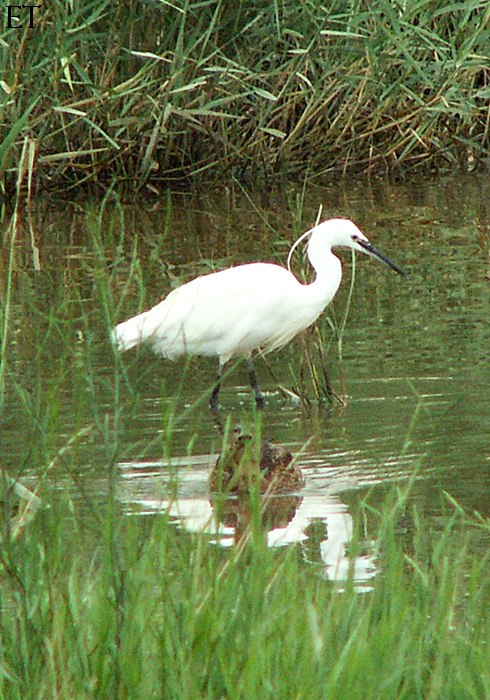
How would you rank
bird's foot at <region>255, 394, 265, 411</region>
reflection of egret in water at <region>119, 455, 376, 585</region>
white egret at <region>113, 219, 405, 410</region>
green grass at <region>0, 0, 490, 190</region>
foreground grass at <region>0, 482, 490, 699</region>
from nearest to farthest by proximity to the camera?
foreground grass at <region>0, 482, 490, 699</region> → reflection of egret in water at <region>119, 455, 376, 585</region> → bird's foot at <region>255, 394, 265, 411</region> → white egret at <region>113, 219, 405, 410</region> → green grass at <region>0, 0, 490, 190</region>

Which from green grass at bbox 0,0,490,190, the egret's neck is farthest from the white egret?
green grass at bbox 0,0,490,190

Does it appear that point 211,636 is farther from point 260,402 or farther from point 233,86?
point 233,86

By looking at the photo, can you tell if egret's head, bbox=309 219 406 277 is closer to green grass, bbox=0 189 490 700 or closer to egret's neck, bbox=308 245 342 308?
egret's neck, bbox=308 245 342 308

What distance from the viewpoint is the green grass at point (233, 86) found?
10.8 meters

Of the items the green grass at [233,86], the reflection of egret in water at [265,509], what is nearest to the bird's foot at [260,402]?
the reflection of egret in water at [265,509]

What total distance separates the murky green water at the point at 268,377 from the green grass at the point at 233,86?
0.58 metres

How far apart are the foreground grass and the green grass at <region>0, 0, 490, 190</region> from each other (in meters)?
7.34

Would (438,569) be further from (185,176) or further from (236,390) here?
(185,176)

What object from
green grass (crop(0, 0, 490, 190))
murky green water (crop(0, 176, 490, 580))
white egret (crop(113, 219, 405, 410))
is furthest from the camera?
green grass (crop(0, 0, 490, 190))

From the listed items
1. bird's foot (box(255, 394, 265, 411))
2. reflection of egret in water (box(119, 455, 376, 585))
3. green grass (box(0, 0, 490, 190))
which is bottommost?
reflection of egret in water (box(119, 455, 376, 585))

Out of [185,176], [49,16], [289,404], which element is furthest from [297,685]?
[185,176]

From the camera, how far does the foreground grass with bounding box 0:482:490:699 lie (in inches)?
106

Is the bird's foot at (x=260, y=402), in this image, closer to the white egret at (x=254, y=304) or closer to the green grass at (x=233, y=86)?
the white egret at (x=254, y=304)

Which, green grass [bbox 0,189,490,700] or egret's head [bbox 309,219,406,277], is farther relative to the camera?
egret's head [bbox 309,219,406,277]
